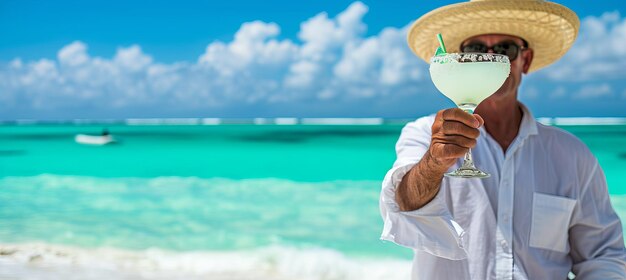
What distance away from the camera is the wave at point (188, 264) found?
4.41 meters

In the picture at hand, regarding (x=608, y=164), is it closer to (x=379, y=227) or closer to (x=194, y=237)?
(x=379, y=227)

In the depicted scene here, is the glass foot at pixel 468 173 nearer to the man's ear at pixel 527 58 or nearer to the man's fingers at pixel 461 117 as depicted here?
the man's fingers at pixel 461 117

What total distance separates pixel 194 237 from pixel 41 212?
2.71 meters

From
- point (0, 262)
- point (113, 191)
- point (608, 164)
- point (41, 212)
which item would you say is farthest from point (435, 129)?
point (608, 164)

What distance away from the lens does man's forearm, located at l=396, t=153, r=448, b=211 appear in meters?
1.36

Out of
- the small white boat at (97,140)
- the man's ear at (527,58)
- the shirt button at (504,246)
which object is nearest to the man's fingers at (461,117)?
the shirt button at (504,246)

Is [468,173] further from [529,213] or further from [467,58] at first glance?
[529,213]

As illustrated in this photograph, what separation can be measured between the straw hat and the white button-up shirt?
1.18ft

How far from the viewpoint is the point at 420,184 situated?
4.80 ft

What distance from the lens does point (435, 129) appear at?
1266 mm

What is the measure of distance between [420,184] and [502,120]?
2.01 ft

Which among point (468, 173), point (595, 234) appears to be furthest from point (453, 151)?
point (595, 234)

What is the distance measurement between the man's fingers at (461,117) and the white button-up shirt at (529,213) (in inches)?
17.5

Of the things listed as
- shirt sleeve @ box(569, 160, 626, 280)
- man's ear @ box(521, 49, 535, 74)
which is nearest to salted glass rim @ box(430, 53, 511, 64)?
shirt sleeve @ box(569, 160, 626, 280)
